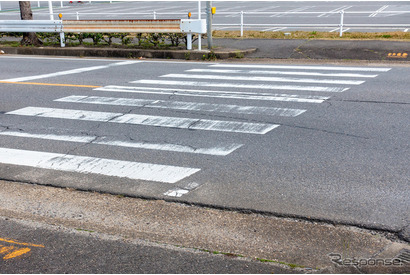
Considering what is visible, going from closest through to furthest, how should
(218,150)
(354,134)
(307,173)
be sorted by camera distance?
(307,173) < (218,150) < (354,134)

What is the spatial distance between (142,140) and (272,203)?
2683 millimetres

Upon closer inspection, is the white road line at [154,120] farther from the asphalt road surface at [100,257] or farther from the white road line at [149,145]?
the asphalt road surface at [100,257]

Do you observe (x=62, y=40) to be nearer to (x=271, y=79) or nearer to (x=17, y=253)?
(x=271, y=79)

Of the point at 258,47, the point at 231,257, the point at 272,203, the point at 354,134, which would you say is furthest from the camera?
the point at 258,47

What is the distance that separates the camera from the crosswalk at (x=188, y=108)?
6.07 m

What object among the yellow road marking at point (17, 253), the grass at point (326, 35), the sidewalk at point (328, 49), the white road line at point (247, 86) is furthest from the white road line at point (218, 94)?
the grass at point (326, 35)

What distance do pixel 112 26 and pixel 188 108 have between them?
29.1ft

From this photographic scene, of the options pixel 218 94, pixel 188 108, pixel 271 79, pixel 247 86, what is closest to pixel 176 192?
pixel 188 108

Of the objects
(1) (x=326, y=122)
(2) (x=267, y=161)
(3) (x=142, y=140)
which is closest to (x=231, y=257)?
(2) (x=267, y=161)

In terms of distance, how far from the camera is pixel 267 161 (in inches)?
239

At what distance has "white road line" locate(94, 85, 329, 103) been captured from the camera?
29.9ft

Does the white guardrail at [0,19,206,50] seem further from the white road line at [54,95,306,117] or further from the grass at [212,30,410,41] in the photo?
the white road line at [54,95,306,117]

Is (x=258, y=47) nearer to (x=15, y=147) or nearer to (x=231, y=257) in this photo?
(x=15, y=147)

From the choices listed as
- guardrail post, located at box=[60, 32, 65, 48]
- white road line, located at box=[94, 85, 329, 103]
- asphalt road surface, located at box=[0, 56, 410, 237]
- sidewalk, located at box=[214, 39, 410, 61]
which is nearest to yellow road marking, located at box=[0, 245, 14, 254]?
asphalt road surface, located at box=[0, 56, 410, 237]
